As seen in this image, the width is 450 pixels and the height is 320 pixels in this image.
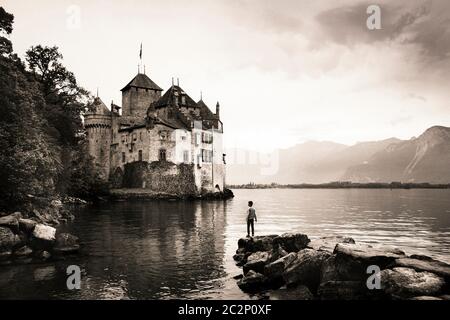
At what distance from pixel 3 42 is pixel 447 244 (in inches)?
1444

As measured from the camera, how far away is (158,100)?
285 ft

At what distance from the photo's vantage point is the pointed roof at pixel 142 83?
88.2m

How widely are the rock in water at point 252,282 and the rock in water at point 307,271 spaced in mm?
990

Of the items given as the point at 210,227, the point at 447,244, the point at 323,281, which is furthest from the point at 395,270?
the point at 210,227

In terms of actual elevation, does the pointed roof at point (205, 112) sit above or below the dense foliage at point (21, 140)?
above

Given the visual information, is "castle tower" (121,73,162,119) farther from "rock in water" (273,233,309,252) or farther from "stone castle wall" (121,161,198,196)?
"rock in water" (273,233,309,252)

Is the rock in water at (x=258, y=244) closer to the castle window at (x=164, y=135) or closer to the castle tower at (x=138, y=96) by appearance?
the castle window at (x=164, y=135)

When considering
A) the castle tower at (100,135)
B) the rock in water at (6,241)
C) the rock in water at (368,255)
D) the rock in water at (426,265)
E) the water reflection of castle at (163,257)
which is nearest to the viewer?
the rock in water at (426,265)

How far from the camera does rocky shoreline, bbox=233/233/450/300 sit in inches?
491

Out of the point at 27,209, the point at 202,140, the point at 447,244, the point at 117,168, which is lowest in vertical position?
the point at 447,244

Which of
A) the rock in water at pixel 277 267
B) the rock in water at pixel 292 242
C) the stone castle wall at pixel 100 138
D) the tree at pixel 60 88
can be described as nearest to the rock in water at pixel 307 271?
the rock in water at pixel 277 267

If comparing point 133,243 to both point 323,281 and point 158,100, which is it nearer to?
point 323,281

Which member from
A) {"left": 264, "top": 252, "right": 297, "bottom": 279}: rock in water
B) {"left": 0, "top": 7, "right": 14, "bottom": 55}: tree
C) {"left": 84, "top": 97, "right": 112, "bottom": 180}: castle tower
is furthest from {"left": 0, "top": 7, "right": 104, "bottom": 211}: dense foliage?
{"left": 84, "top": 97, "right": 112, "bottom": 180}: castle tower

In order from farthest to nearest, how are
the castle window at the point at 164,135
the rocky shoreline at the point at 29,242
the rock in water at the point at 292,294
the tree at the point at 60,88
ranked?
the castle window at the point at 164,135, the tree at the point at 60,88, the rocky shoreline at the point at 29,242, the rock in water at the point at 292,294
